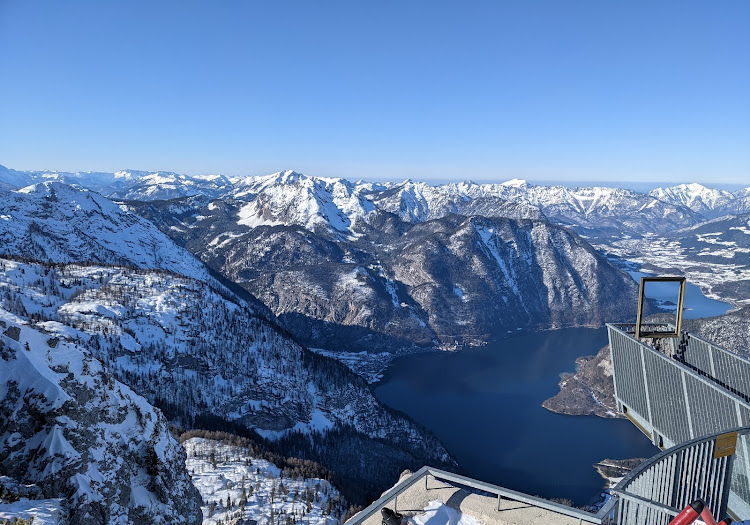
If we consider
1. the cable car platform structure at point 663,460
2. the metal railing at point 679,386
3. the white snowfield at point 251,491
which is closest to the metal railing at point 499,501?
the cable car platform structure at point 663,460

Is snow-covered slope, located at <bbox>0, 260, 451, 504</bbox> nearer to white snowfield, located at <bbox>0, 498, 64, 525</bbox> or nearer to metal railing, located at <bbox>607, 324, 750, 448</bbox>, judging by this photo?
metal railing, located at <bbox>607, 324, 750, 448</bbox>

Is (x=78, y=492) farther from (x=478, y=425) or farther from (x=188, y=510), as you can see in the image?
(x=478, y=425)

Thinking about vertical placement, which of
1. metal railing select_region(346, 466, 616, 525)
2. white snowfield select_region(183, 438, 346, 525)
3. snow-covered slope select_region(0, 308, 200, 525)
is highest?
metal railing select_region(346, 466, 616, 525)

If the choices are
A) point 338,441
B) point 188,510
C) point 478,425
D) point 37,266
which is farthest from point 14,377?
point 478,425

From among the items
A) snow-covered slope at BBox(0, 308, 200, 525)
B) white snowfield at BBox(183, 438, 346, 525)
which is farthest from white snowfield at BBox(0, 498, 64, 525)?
white snowfield at BBox(183, 438, 346, 525)

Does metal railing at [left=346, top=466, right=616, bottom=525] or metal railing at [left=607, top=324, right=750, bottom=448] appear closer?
metal railing at [left=346, top=466, right=616, bottom=525]

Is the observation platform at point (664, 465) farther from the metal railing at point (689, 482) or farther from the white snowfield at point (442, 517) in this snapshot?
the white snowfield at point (442, 517)
